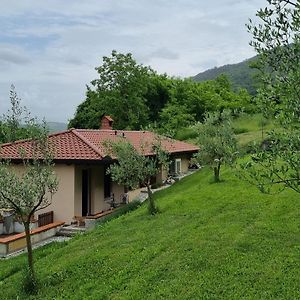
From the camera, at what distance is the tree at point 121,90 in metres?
47.9

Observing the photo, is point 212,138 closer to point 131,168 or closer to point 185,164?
point 131,168

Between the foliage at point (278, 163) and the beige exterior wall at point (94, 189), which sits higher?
the foliage at point (278, 163)

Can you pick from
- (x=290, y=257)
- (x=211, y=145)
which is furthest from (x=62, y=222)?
(x=290, y=257)

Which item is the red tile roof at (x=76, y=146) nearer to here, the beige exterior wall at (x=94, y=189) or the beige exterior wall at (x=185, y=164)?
the beige exterior wall at (x=94, y=189)

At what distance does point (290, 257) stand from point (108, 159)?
12043mm

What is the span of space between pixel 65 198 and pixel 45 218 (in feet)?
4.41

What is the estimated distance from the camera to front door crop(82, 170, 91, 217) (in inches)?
866

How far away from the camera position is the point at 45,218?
20219mm

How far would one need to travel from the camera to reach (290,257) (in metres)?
10.4

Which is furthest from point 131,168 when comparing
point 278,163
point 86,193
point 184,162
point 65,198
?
point 184,162

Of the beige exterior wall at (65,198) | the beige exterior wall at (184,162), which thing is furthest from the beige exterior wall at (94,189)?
the beige exterior wall at (184,162)

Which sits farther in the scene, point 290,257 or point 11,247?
point 11,247

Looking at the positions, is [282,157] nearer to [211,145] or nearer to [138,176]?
[138,176]

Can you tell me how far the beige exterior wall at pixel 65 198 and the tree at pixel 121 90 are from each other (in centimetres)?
2733
